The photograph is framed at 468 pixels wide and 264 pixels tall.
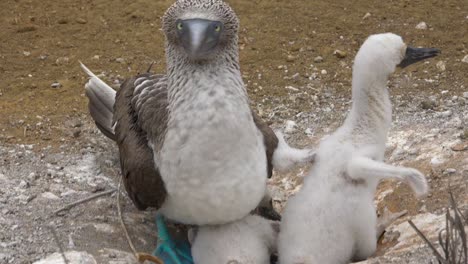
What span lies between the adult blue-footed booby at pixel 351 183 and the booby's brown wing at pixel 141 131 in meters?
0.77

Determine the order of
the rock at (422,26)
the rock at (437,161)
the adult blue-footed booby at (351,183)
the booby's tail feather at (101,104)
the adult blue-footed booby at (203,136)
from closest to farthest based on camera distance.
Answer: the adult blue-footed booby at (203,136) → the adult blue-footed booby at (351,183) → the rock at (437,161) → the booby's tail feather at (101,104) → the rock at (422,26)

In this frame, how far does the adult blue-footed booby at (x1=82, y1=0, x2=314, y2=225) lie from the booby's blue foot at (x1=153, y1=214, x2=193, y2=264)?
31 centimetres

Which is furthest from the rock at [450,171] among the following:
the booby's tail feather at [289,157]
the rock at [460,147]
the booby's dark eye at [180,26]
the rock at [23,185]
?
the rock at [23,185]

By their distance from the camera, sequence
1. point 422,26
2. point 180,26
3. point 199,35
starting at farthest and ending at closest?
1. point 422,26
2. point 180,26
3. point 199,35

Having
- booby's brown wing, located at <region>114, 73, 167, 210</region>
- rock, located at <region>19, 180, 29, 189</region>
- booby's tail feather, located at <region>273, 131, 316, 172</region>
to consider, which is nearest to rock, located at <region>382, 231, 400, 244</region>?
booby's tail feather, located at <region>273, 131, 316, 172</region>

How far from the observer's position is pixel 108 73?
741 centimetres

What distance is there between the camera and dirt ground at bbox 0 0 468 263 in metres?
4.96

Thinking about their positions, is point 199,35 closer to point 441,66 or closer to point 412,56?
point 412,56

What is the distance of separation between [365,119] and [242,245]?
0.97 metres

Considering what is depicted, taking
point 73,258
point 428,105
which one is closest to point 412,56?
point 428,105

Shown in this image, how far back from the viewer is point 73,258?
4316 mm

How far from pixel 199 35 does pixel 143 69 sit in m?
3.48

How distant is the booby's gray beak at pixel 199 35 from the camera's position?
13.5ft

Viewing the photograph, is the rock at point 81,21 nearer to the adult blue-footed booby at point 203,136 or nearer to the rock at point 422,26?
the rock at point 422,26
